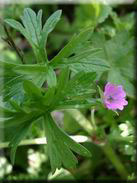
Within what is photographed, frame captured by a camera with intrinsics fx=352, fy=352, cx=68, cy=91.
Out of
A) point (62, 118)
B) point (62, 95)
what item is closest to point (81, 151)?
point (62, 95)

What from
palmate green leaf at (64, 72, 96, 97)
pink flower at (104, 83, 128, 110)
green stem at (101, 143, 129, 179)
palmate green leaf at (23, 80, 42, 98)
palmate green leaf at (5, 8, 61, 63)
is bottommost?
green stem at (101, 143, 129, 179)

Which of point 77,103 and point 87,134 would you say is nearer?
point 77,103

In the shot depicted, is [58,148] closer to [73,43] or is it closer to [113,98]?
[113,98]

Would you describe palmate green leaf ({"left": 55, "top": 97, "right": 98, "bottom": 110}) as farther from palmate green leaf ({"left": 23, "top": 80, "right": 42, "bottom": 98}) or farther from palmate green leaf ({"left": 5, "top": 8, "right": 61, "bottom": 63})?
palmate green leaf ({"left": 5, "top": 8, "right": 61, "bottom": 63})

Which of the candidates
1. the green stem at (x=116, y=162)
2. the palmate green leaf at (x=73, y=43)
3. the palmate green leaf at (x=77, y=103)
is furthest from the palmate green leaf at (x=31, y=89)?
the green stem at (x=116, y=162)

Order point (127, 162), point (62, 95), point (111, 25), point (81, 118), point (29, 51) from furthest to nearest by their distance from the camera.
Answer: point (29, 51)
point (111, 25)
point (127, 162)
point (81, 118)
point (62, 95)

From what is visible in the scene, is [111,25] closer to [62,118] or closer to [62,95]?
[62,118]

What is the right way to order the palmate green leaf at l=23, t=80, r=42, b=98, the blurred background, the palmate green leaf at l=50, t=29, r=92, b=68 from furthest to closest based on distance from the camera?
the blurred background < the palmate green leaf at l=50, t=29, r=92, b=68 < the palmate green leaf at l=23, t=80, r=42, b=98

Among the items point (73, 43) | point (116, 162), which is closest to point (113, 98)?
point (73, 43)

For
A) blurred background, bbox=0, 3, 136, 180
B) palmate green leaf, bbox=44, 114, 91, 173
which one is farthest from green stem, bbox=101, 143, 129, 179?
palmate green leaf, bbox=44, 114, 91, 173
